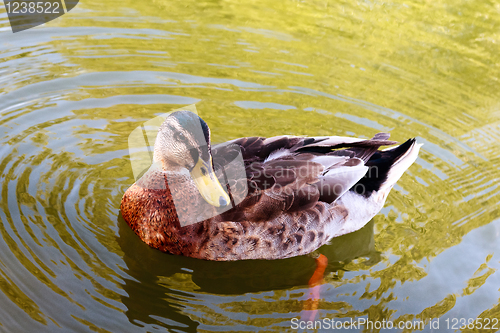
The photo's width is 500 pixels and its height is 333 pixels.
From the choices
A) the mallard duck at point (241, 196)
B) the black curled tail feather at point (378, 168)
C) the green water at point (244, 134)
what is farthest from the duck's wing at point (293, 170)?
the green water at point (244, 134)

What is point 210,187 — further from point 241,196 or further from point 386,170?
point 386,170

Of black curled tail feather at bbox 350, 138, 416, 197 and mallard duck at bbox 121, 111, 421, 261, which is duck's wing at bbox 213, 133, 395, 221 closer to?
mallard duck at bbox 121, 111, 421, 261

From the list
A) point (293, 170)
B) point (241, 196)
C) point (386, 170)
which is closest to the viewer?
point (241, 196)

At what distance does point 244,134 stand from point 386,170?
1911 millimetres

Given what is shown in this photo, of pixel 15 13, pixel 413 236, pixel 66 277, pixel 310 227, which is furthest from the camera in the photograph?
pixel 15 13

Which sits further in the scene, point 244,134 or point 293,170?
point 244,134

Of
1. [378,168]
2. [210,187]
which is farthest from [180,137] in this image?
[378,168]

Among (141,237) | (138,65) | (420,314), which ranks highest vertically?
(138,65)

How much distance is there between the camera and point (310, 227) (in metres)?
4.99

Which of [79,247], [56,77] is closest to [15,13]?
[56,77]

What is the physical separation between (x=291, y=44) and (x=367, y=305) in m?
5.26

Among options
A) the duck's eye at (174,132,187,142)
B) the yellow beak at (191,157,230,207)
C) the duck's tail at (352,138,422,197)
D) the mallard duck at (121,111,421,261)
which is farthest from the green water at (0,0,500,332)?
the duck's eye at (174,132,187,142)

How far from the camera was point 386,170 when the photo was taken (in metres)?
5.48

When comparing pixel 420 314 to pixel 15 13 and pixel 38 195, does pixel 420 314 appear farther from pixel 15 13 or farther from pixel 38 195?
pixel 15 13
